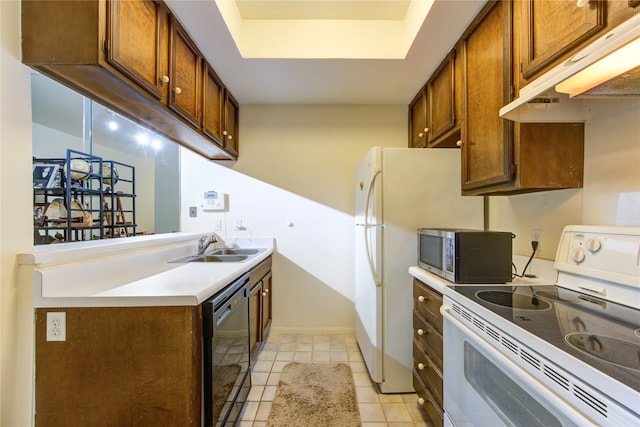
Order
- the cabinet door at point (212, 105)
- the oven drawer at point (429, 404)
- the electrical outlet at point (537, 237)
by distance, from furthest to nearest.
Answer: the cabinet door at point (212, 105)
the electrical outlet at point (537, 237)
the oven drawer at point (429, 404)

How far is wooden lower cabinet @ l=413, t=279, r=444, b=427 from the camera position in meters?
1.39

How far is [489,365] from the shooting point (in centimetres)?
99

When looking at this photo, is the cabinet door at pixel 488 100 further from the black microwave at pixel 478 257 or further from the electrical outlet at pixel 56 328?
the electrical outlet at pixel 56 328

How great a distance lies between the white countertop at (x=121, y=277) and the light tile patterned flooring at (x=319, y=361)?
0.89m

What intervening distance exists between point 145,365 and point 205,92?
178cm

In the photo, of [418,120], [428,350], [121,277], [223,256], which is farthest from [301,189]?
[428,350]

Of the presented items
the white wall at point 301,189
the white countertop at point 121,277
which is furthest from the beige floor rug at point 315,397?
the white countertop at point 121,277

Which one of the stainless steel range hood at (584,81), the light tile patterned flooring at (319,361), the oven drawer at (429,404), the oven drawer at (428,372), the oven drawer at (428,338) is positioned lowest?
the light tile patterned flooring at (319,361)

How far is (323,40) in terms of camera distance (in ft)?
6.35

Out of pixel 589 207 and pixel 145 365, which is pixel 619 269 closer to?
pixel 589 207

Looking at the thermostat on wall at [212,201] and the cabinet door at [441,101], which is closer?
the cabinet door at [441,101]

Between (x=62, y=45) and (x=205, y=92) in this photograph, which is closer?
(x=62, y=45)

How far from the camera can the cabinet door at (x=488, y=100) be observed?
4.36 feet

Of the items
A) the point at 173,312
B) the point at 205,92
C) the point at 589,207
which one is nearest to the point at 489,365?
the point at 589,207
